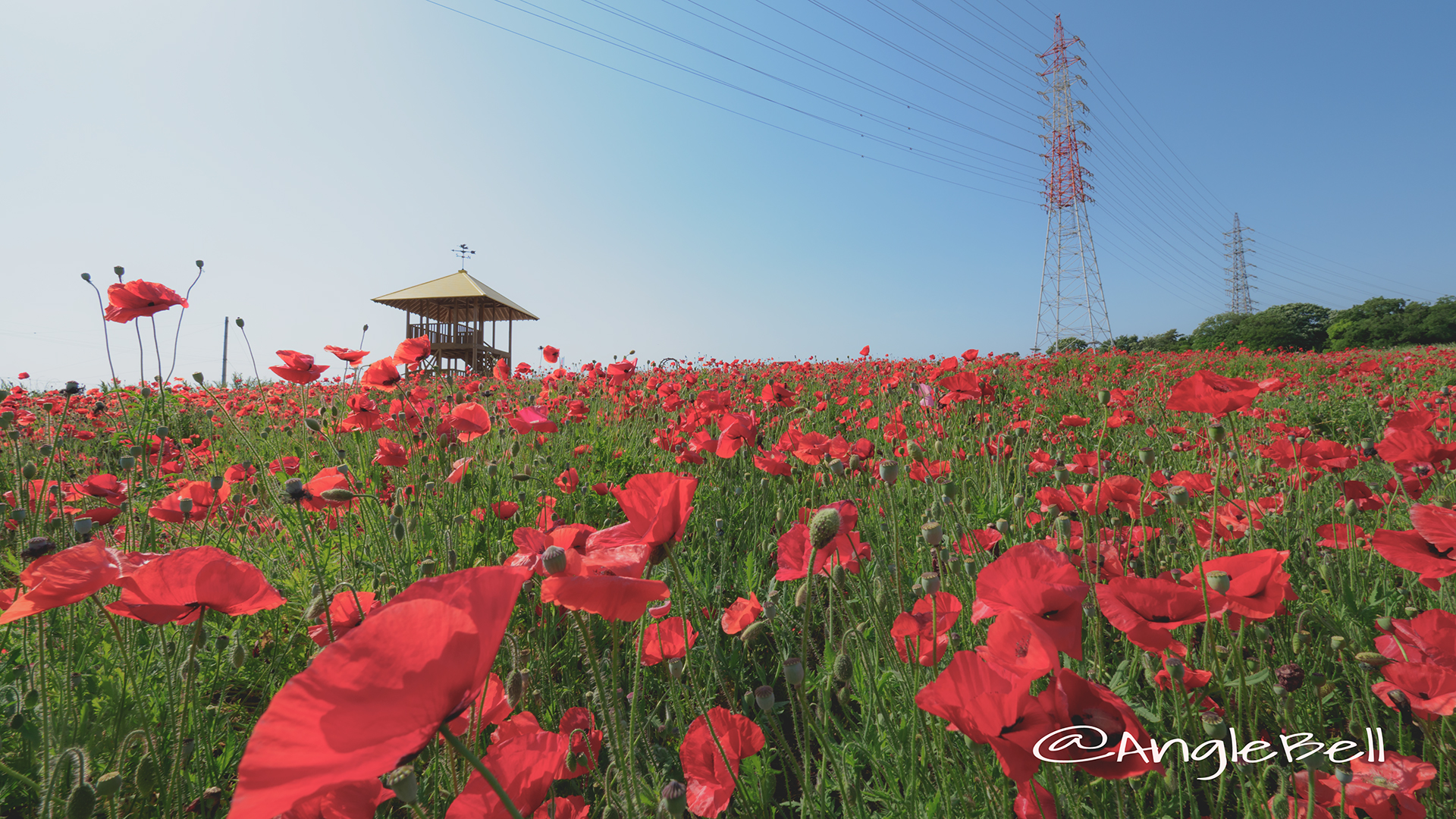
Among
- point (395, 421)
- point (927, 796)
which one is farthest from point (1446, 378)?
point (395, 421)

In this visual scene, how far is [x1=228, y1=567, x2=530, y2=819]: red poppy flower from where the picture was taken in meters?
0.37

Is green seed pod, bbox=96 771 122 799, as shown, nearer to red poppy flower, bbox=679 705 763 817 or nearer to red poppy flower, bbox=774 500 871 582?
red poppy flower, bbox=679 705 763 817

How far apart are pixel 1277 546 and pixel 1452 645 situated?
1.58 m

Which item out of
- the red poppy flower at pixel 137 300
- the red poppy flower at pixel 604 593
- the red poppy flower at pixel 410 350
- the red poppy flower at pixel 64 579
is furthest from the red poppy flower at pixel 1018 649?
the red poppy flower at pixel 137 300

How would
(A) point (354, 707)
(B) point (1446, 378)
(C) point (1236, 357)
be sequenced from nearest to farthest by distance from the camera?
(A) point (354, 707), (B) point (1446, 378), (C) point (1236, 357)

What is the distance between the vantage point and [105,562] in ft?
2.49

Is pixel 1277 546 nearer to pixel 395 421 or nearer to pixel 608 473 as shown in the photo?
pixel 608 473

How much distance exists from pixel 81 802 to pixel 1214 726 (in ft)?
5.05

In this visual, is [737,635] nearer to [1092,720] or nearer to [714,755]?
[714,755]

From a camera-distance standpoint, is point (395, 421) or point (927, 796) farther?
point (395, 421)

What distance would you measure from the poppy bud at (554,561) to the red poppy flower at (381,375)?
1.85 m

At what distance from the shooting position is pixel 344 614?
41.8 inches

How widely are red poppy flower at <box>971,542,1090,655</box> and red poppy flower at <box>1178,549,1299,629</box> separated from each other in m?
A: 0.27

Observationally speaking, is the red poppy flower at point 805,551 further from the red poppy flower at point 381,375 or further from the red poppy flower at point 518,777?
the red poppy flower at point 381,375
